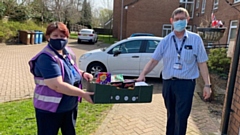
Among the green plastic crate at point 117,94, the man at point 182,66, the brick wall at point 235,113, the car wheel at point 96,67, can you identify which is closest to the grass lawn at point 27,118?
the man at point 182,66

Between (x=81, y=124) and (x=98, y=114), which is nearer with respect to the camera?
(x=81, y=124)

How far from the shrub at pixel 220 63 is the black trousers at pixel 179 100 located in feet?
14.4

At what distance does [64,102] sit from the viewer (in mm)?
1946

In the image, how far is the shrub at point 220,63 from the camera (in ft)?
21.0

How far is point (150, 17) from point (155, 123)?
69.1ft

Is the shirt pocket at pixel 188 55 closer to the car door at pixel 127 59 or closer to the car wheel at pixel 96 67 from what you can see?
the car door at pixel 127 59

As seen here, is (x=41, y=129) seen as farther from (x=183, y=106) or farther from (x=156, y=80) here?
(x=156, y=80)

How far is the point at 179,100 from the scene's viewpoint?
2523mm

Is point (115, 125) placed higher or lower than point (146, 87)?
lower

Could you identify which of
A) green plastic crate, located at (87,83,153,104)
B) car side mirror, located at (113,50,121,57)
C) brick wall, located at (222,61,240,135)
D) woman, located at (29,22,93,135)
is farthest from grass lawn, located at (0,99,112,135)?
car side mirror, located at (113,50,121,57)

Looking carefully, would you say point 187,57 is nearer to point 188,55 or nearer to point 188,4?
point 188,55

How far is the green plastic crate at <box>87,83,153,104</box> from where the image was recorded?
1812 millimetres

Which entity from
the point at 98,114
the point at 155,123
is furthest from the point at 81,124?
the point at 155,123

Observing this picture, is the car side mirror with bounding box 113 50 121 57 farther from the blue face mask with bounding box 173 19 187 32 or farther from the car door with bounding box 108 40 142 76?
the blue face mask with bounding box 173 19 187 32
